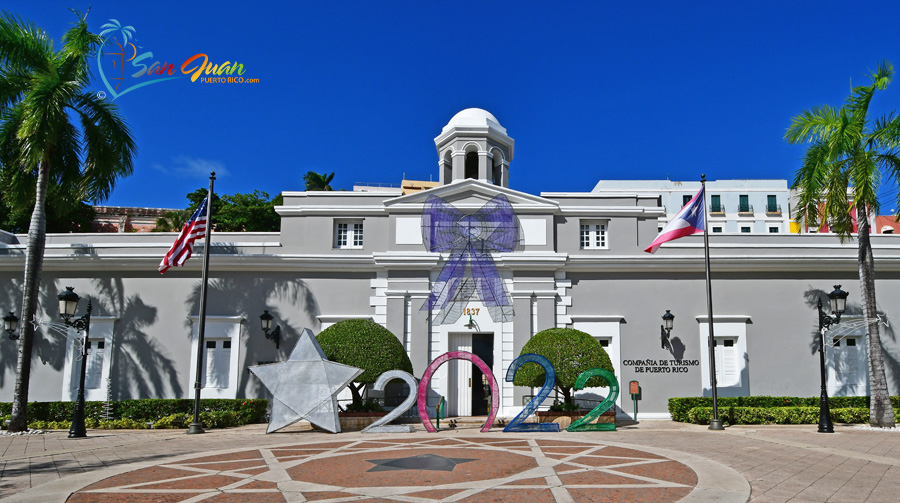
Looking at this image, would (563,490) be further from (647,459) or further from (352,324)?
(352,324)

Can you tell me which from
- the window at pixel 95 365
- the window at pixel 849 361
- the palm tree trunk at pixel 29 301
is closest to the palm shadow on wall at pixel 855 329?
the window at pixel 849 361

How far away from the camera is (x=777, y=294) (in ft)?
76.9

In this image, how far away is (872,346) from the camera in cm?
1950

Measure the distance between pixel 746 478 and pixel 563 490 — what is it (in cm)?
315

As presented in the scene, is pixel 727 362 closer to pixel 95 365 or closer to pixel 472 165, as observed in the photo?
pixel 472 165

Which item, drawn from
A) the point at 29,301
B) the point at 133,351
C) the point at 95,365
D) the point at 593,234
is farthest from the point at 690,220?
the point at 95,365

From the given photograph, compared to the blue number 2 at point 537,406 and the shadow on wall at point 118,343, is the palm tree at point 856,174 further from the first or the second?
the shadow on wall at point 118,343

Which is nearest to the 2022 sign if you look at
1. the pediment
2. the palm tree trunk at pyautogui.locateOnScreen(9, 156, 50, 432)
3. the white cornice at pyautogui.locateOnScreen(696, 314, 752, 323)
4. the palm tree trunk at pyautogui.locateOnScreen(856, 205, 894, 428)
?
the white cornice at pyautogui.locateOnScreen(696, 314, 752, 323)

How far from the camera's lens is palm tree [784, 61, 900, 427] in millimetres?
19047

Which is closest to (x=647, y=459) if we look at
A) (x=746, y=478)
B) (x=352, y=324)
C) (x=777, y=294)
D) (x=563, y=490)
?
(x=746, y=478)

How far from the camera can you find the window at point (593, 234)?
2425cm

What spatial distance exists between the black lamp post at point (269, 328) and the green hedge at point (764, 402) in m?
13.2

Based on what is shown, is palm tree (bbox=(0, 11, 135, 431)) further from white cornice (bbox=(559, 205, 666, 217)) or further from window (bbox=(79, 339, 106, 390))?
white cornice (bbox=(559, 205, 666, 217))

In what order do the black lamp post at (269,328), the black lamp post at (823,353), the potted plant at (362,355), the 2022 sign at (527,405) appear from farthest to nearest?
the black lamp post at (269,328), the potted plant at (362,355), the 2022 sign at (527,405), the black lamp post at (823,353)
